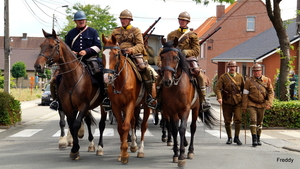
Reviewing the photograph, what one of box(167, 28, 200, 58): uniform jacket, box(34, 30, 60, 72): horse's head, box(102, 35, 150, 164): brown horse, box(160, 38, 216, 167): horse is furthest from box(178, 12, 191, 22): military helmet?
box(34, 30, 60, 72): horse's head

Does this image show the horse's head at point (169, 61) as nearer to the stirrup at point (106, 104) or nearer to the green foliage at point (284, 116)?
the stirrup at point (106, 104)

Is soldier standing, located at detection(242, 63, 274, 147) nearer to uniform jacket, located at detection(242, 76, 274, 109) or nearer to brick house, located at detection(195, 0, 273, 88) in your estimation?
uniform jacket, located at detection(242, 76, 274, 109)

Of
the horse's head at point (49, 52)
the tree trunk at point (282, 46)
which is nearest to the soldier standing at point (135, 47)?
the horse's head at point (49, 52)

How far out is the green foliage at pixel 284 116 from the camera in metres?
17.0

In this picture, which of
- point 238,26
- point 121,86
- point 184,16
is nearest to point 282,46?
point 184,16

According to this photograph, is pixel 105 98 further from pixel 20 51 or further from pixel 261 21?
pixel 20 51

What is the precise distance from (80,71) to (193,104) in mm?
2689

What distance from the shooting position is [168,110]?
10.0 m

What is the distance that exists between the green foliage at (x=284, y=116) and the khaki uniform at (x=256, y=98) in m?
→ 4.21

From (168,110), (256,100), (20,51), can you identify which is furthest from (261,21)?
(20,51)

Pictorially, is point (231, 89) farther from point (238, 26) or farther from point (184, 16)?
point (238, 26)

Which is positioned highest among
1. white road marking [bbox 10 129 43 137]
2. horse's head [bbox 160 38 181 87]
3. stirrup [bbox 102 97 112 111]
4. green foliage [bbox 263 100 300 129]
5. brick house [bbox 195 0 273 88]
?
brick house [bbox 195 0 273 88]

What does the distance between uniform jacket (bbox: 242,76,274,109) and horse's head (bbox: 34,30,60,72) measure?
549cm

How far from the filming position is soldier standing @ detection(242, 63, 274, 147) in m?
12.8
